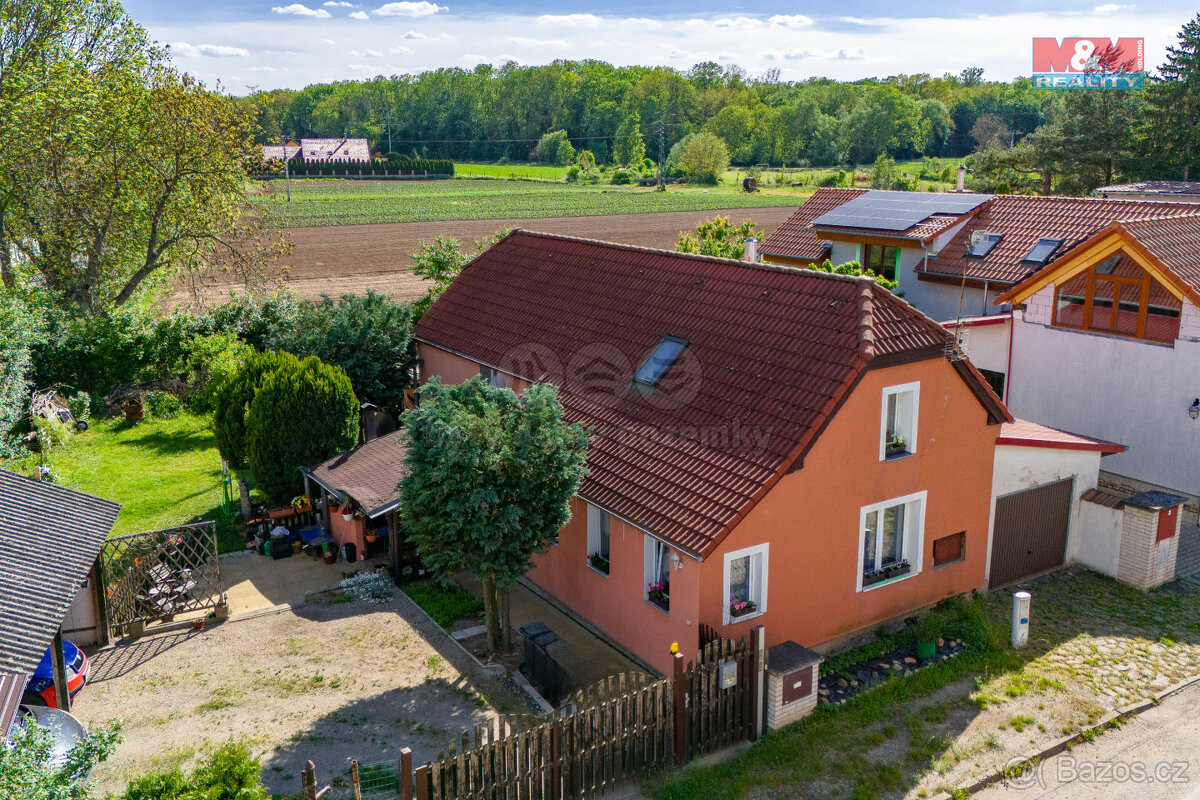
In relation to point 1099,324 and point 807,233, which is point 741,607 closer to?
point 1099,324

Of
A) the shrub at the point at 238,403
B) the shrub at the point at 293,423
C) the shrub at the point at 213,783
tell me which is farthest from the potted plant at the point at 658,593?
the shrub at the point at 238,403

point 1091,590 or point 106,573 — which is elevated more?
point 106,573

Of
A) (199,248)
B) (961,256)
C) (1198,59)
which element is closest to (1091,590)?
(961,256)

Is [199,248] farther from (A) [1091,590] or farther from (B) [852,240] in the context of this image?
(A) [1091,590]

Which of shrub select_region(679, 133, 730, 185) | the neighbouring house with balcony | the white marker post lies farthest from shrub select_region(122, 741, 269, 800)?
shrub select_region(679, 133, 730, 185)

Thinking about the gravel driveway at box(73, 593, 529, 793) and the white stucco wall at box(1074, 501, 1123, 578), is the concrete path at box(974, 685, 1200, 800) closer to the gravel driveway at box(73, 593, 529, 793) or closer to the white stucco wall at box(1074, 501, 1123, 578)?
the white stucco wall at box(1074, 501, 1123, 578)
